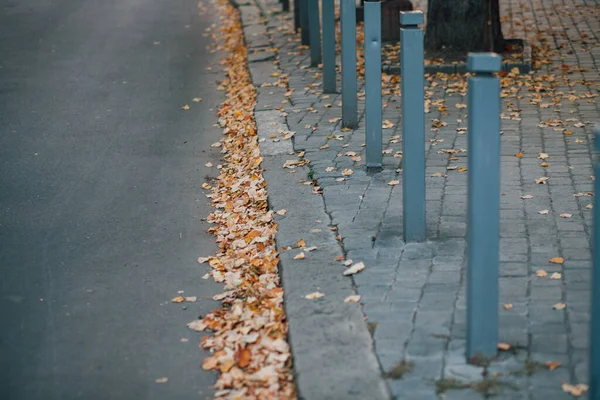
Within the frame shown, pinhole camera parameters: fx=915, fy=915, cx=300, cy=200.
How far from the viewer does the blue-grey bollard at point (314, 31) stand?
1091cm

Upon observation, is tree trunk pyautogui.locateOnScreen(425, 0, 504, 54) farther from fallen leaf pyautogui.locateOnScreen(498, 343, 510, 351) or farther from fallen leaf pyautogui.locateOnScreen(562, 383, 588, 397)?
fallen leaf pyautogui.locateOnScreen(562, 383, 588, 397)

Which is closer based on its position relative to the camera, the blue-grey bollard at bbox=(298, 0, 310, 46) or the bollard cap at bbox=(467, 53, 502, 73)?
the bollard cap at bbox=(467, 53, 502, 73)

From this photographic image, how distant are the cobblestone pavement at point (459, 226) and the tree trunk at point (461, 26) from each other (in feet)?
2.65

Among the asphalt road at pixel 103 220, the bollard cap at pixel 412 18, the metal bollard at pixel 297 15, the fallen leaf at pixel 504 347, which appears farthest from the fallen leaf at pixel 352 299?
the metal bollard at pixel 297 15

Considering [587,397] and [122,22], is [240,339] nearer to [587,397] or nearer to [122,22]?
[587,397]

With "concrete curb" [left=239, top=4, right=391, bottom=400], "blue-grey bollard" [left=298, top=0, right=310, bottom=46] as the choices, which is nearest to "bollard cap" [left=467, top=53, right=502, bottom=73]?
"concrete curb" [left=239, top=4, right=391, bottom=400]

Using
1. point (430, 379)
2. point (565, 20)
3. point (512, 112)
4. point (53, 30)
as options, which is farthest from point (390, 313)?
point (53, 30)

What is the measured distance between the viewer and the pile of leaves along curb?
4262 millimetres

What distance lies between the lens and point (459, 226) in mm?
5746

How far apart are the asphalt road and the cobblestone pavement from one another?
946mm

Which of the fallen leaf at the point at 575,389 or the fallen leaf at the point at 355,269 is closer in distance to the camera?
the fallen leaf at the point at 575,389

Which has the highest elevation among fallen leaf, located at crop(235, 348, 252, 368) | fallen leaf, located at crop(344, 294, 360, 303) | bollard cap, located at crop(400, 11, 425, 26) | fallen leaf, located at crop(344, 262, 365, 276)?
bollard cap, located at crop(400, 11, 425, 26)

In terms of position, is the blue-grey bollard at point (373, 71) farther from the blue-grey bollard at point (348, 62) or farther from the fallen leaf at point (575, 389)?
the fallen leaf at point (575, 389)

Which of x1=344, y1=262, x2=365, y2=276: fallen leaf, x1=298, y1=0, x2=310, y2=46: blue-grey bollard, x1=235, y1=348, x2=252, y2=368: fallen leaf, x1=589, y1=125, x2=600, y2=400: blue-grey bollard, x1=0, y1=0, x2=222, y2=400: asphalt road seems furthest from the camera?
x1=298, y1=0, x2=310, y2=46: blue-grey bollard
